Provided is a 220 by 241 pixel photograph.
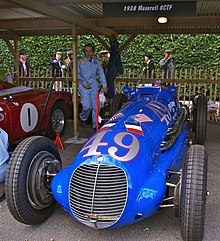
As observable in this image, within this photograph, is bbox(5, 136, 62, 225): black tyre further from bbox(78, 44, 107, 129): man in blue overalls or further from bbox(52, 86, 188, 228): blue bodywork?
bbox(78, 44, 107, 129): man in blue overalls

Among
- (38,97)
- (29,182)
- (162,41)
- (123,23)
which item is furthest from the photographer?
(162,41)

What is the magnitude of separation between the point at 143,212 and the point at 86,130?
4876 mm

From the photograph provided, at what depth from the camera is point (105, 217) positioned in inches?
105

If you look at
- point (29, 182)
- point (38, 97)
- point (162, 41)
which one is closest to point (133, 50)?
point (162, 41)

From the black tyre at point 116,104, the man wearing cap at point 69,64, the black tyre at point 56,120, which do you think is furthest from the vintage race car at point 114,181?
the man wearing cap at point 69,64

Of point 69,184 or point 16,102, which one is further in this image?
point 16,102

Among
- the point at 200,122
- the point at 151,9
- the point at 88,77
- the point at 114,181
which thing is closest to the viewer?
the point at 114,181

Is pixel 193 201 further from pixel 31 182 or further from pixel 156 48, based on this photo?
pixel 156 48

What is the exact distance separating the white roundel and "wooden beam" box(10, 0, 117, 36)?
148 cm

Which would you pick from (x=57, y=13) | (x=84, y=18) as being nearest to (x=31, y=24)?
(x=84, y=18)

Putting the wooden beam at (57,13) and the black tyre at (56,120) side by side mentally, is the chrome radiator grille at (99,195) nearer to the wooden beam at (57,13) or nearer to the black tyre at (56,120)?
the wooden beam at (57,13)

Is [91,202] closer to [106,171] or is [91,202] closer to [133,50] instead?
[106,171]

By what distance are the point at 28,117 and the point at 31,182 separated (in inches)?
101

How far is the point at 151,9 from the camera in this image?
494 cm
